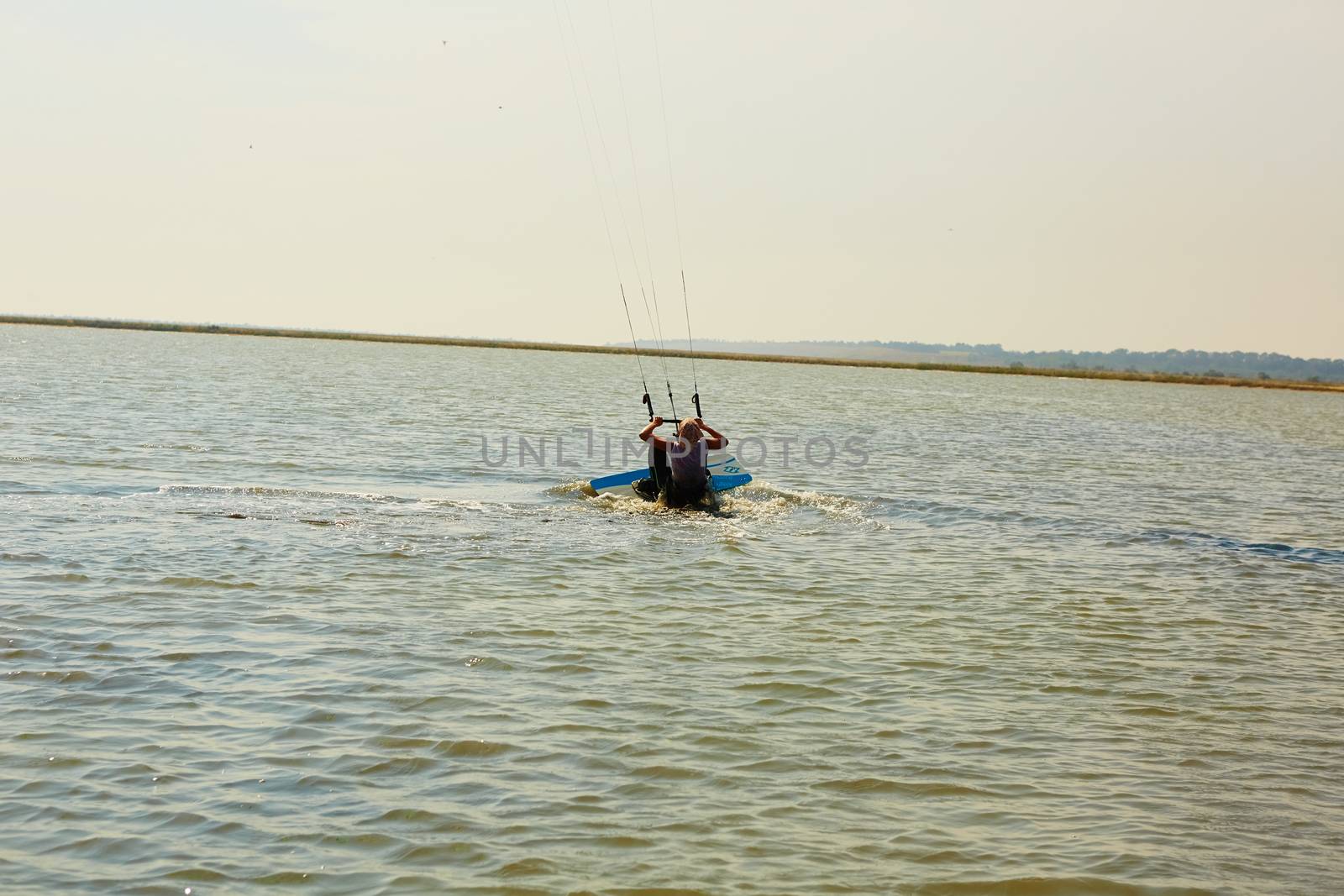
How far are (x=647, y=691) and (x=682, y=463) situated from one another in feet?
36.7

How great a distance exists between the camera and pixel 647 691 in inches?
371

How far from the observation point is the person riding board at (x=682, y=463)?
20422 millimetres

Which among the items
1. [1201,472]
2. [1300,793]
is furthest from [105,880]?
[1201,472]

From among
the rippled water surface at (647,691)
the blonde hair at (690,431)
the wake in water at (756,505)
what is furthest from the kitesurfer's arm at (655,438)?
the rippled water surface at (647,691)

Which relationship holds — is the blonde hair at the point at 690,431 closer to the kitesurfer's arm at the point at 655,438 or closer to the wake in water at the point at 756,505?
the kitesurfer's arm at the point at 655,438

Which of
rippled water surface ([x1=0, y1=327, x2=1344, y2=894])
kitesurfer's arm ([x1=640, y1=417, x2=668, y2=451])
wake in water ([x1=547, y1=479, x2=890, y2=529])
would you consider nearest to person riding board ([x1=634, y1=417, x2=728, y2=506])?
kitesurfer's arm ([x1=640, y1=417, x2=668, y2=451])

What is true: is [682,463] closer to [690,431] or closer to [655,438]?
[690,431]

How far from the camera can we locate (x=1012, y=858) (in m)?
6.67

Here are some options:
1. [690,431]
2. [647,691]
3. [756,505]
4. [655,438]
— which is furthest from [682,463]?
[647,691]

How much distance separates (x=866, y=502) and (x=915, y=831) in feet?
50.3

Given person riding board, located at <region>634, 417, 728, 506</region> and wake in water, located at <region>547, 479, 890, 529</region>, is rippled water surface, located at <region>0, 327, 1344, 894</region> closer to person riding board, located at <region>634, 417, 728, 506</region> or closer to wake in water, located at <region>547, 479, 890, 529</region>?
wake in water, located at <region>547, 479, 890, 529</region>

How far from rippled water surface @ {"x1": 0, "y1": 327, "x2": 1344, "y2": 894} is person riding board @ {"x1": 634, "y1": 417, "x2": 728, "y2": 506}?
0.53 metres

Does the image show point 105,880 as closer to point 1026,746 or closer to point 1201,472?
point 1026,746

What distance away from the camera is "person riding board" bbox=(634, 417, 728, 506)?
2042 centimetres
